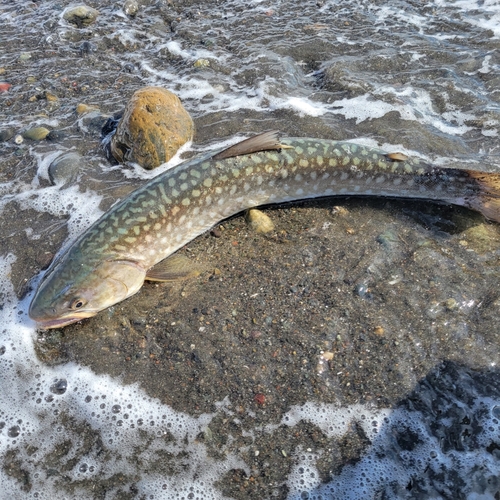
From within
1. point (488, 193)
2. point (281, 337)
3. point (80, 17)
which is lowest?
point (281, 337)

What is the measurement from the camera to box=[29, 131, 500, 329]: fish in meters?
3.91

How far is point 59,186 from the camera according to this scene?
17.5 ft

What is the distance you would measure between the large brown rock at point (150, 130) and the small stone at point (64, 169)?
0.50 m

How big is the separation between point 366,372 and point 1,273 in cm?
364

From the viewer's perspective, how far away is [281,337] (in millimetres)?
3863

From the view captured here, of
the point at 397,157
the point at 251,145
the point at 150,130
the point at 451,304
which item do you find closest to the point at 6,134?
the point at 150,130

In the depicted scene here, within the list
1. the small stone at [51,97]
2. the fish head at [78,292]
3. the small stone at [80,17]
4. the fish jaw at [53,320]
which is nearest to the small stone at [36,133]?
the small stone at [51,97]

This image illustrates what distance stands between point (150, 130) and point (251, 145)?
1447 millimetres

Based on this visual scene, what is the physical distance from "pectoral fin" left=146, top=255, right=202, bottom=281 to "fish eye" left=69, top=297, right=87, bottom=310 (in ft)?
2.09

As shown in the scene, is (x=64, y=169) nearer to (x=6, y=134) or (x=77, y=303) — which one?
(x=6, y=134)

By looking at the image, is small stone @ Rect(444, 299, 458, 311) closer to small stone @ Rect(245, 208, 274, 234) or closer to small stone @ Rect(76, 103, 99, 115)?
small stone @ Rect(245, 208, 274, 234)

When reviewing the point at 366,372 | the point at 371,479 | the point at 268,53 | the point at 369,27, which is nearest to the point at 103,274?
the point at 366,372

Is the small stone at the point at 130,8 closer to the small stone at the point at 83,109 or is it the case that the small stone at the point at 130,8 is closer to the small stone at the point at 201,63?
the small stone at the point at 201,63

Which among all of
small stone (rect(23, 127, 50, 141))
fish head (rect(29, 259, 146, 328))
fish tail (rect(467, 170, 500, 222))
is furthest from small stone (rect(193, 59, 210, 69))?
fish tail (rect(467, 170, 500, 222))
